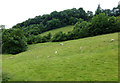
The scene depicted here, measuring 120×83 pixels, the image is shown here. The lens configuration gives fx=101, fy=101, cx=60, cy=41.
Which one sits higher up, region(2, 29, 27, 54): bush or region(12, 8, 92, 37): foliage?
region(12, 8, 92, 37): foliage

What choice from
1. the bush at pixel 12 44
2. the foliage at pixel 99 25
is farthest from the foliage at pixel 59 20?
the bush at pixel 12 44

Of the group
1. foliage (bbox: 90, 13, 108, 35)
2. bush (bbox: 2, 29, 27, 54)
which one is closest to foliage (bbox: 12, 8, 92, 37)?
foliage (bbox: 90, 13, 108, 35)

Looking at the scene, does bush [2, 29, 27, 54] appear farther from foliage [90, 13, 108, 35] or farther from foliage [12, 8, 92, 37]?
foliage [12, 8, 92, 37]

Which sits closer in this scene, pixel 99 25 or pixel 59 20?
pixel 99 25

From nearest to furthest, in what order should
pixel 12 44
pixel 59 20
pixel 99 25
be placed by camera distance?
pixel 12 44 → pixel 99 25 → pixel 59 20

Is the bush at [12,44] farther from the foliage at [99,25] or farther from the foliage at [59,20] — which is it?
the foliage at [59,20]

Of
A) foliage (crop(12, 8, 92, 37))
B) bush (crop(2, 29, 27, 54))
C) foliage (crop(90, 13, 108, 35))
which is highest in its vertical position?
foliage (crop(12, 8, 92, 37))

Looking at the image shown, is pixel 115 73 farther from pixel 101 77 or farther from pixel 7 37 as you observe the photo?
pixel 7 37

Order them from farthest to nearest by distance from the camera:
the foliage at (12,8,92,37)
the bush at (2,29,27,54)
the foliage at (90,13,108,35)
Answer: the foliage at (12,8,92,37) < the foliage at (90,13,108,35) < the bush at (2,29,27,54)

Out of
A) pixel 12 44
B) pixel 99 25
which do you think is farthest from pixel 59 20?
pixel 12 44

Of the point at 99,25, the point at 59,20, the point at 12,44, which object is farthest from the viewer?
the point at 59,20

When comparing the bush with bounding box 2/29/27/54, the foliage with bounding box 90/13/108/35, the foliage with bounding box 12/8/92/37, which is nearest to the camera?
the bush with bounding box 2/29/27/54

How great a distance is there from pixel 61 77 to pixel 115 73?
630cm

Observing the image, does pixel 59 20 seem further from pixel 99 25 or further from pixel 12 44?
pixel 12 44
